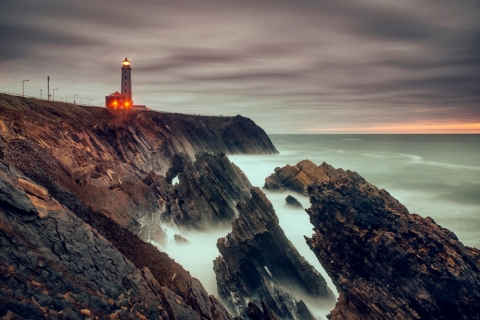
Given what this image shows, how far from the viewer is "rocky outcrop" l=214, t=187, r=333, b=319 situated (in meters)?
20.2

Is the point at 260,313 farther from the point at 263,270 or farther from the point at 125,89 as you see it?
the point at 125,89

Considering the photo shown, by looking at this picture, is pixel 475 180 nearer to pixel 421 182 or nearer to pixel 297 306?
pixel 421 182

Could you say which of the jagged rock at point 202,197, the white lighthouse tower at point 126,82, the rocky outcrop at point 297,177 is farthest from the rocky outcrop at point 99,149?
the rocky outcrop at point 297,177

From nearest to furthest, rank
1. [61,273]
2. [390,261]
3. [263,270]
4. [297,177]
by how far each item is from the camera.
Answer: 1. [61,273]
2. [390,261]
3. [263,270]
4. [297,177]

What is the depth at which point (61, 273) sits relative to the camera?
9742 millimetres

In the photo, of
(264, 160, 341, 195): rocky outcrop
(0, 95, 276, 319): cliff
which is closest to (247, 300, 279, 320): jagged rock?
(0, 95, 276, 319): cliff

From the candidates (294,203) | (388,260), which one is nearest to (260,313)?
(388,260)

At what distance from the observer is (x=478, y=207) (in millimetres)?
55406

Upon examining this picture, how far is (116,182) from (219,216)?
10.2 m

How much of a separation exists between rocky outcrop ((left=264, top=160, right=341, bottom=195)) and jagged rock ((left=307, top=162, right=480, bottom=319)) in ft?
106

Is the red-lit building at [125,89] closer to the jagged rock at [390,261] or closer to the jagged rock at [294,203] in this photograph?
the jagged rock at [294,203]

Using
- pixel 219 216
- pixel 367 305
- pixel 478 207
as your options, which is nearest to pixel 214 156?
pixel 219 216

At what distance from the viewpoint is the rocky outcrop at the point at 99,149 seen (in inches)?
904

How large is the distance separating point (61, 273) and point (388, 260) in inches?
551
